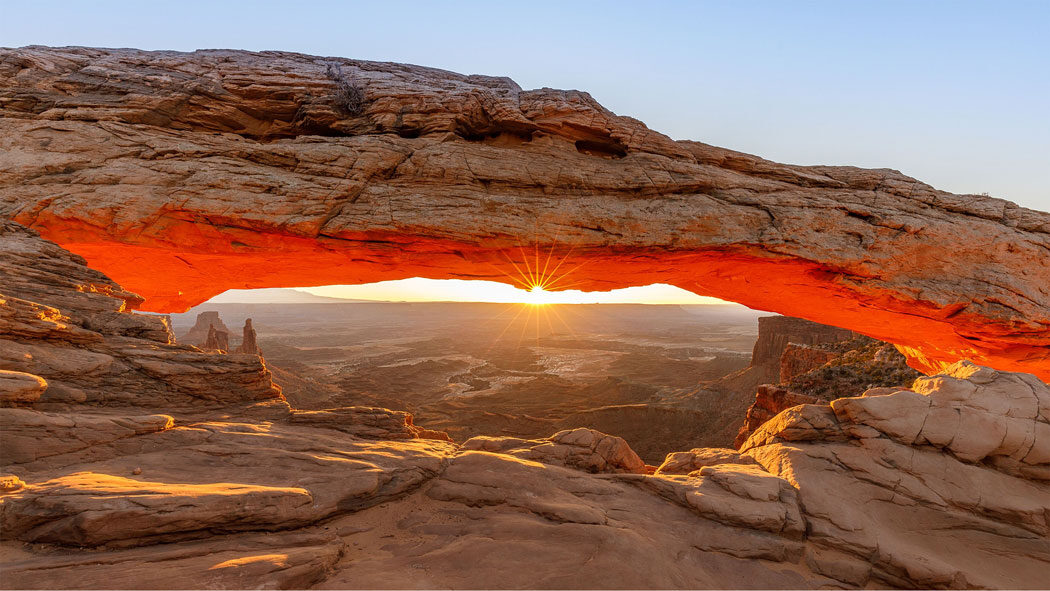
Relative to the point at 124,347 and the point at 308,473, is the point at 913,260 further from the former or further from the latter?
the point at 124,347

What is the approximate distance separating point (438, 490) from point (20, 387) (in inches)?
277

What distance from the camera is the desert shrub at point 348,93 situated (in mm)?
12359

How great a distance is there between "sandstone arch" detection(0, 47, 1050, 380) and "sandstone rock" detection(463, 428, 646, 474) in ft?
18.0

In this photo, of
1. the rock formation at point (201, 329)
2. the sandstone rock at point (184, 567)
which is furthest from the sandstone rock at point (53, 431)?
the rock formation at point (201, 329)

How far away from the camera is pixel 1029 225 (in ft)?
41.0

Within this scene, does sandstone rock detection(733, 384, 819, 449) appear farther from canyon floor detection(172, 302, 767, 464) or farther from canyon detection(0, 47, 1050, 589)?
canyon floor detection(172, 302, 767, 464)

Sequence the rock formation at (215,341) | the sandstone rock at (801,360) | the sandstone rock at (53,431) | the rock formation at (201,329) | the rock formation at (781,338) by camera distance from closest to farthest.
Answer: the sandstone rock at (53,431) < the sandstone rock at (801,360) < the rock formation at (781,338) < the rock formation at (215,341) < the rock formation at (201,329)

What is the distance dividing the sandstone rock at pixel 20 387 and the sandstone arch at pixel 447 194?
511 cm

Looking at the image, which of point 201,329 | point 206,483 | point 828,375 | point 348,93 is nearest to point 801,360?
point 828,375

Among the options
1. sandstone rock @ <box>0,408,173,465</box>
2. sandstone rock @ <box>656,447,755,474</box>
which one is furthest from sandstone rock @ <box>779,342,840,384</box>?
sandstone rock @ <box>0,408,173,465</box>

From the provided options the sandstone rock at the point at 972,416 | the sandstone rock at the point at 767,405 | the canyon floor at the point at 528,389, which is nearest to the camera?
the sandstone rock at the point at 972,416

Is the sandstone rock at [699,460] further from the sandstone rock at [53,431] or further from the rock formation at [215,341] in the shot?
the rock formation at [215,341]

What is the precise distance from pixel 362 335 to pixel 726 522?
→ 106 meters

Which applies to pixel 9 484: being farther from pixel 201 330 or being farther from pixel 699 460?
pixel 201 330
